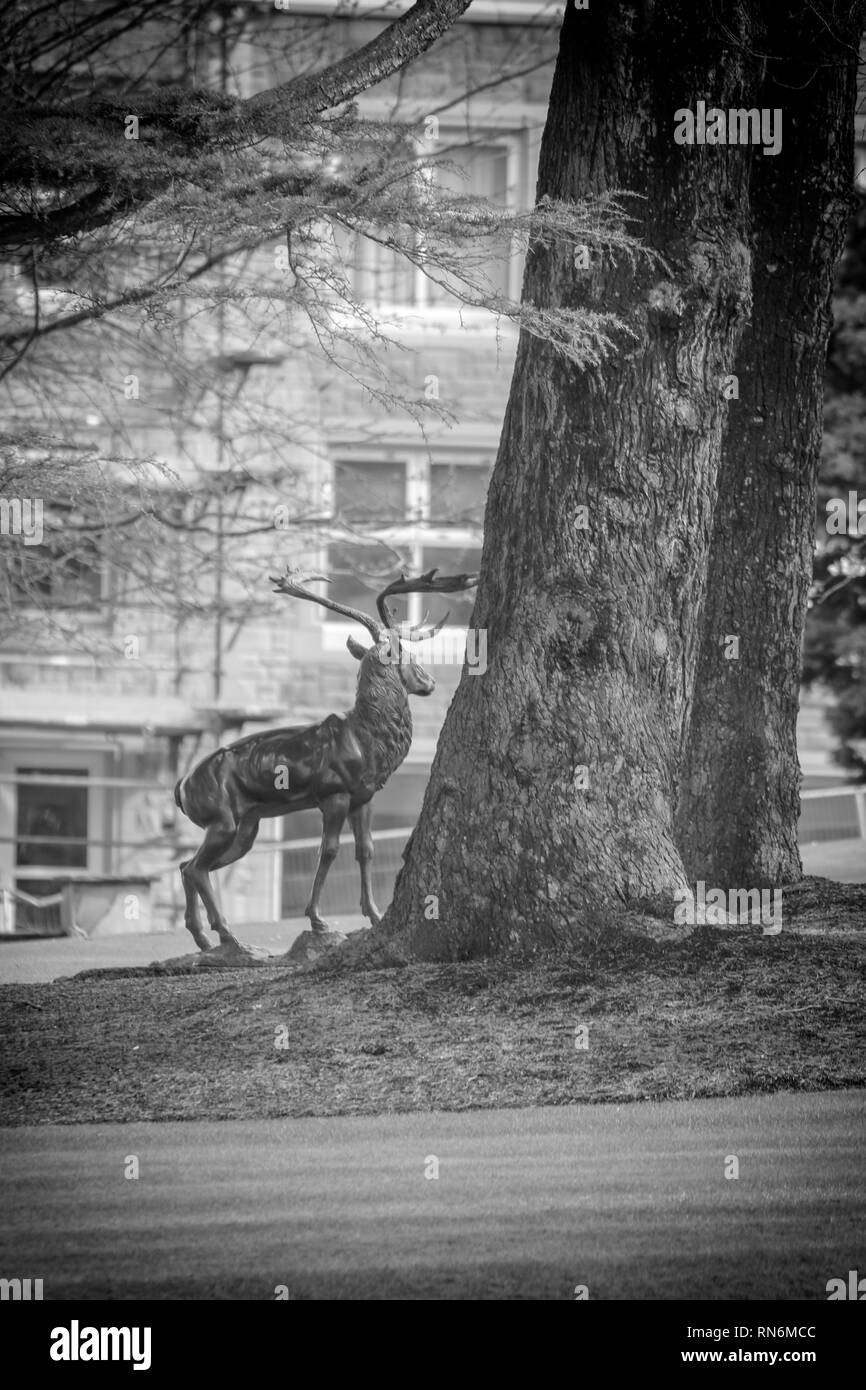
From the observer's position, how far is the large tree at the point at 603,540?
330 inches

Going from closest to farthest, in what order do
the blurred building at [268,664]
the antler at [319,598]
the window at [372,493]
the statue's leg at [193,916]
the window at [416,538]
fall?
the antler at [319,598] < the statue's leg at [193,916] < the window at [372,493] < the window at [416,538] < the blurred building at [268,664]

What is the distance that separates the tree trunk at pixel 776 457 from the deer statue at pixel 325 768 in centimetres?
163

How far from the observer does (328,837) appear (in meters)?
9.84

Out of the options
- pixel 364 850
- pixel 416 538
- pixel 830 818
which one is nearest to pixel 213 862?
pixel 364 850

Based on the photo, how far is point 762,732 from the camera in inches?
393

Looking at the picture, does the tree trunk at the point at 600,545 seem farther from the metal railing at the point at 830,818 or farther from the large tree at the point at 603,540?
the metal railing at the point at 830,818

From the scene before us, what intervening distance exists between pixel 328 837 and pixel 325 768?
0.45 metres

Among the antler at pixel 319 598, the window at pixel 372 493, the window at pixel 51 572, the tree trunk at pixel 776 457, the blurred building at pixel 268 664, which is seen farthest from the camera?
the blurred building at pixel 268 664

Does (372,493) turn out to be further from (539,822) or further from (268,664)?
(539,822)

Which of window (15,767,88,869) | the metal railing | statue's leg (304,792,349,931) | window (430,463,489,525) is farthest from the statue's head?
window (15,767,88,869)

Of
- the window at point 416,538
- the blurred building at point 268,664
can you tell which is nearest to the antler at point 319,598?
the window at point 416,538

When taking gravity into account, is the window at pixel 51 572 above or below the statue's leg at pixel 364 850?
above

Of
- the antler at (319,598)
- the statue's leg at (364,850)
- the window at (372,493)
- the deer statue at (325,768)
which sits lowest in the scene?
the statue's leg at (364,850)
